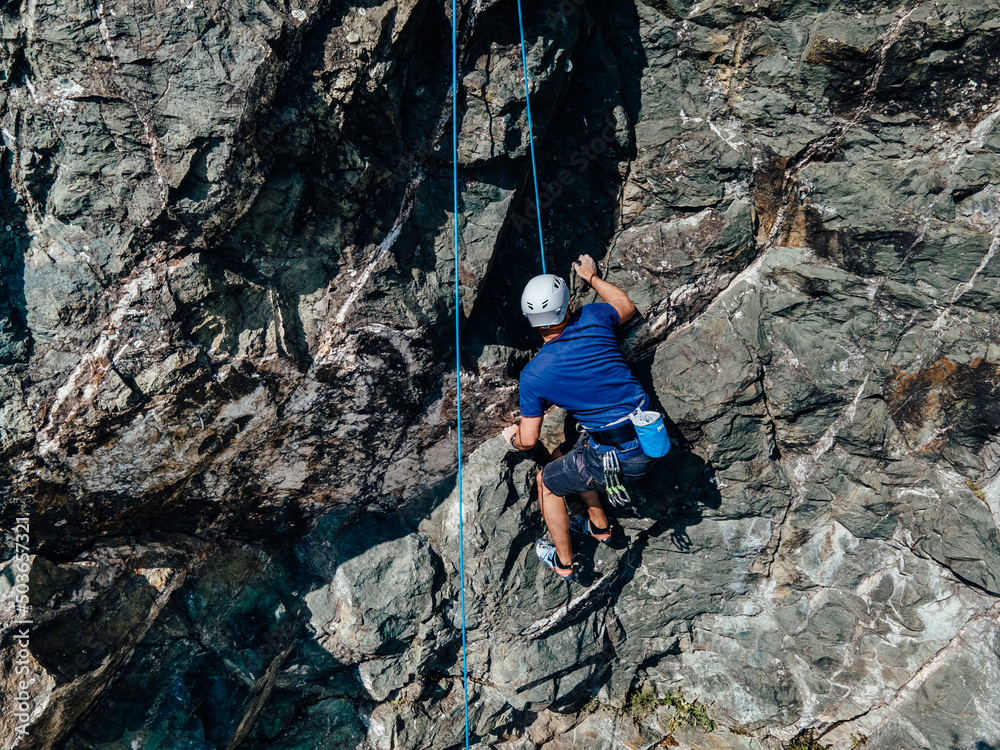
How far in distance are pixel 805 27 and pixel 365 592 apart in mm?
5506

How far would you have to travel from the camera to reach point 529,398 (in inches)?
186

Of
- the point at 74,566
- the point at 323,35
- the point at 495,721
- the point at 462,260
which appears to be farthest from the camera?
the point at 495,721

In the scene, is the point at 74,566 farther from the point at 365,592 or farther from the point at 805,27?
the point at 805,27

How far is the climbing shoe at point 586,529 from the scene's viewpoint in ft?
18.2

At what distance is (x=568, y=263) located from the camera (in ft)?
17.2

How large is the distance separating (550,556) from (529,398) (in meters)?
1.60

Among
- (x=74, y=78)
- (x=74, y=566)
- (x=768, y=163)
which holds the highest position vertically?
(x=74, y=78)

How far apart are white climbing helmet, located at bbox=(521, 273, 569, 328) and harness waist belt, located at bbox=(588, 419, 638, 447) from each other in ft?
2.96

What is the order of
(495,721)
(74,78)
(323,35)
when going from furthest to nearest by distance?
1. (495,721)
2. (323,35)
3. (74,78)

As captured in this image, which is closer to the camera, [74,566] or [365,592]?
[74,566]

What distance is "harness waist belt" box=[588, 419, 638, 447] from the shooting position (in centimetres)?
471

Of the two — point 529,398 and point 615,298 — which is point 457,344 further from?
point 615,298

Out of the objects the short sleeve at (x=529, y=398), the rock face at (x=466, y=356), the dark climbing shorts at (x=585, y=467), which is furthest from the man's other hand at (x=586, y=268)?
the dark climbing shorts at (x=585, y=467)

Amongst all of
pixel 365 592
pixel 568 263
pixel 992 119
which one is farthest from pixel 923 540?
pixel 365 592
